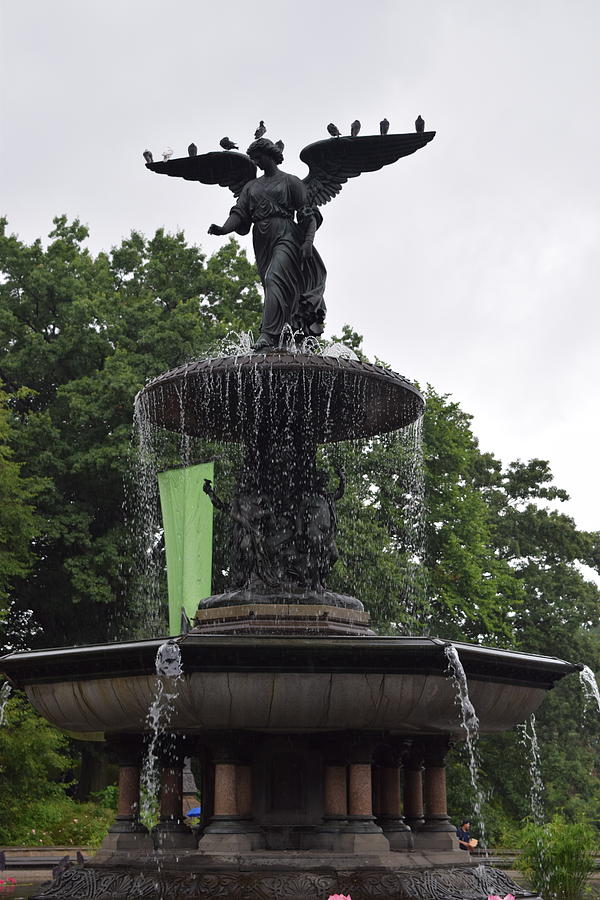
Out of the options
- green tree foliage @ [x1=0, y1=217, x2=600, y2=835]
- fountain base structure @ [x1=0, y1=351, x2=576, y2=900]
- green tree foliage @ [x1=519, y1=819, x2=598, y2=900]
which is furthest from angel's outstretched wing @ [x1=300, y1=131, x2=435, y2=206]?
green tree foliage @ [x1=0, y1=217, x2=600, y2=835]

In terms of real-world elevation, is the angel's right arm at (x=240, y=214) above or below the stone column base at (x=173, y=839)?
above

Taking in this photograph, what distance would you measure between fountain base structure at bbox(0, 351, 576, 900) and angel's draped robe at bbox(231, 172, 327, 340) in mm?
1119

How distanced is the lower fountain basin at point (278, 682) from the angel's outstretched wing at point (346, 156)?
5351 mm

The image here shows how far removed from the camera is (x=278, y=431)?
11.6m

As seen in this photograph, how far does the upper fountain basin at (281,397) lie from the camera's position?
1066 centimetres

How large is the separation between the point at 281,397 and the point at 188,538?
8901mm

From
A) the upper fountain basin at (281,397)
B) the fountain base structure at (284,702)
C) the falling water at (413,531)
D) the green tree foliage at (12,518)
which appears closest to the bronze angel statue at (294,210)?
the upper fountain basin at (281,397)

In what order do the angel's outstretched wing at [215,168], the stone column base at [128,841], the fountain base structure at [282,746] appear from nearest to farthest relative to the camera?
the fountain base structure at [282,746]
the stone column base at [128,841]
the angel's outstretched wing at [215,168]

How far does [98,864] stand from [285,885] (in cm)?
196

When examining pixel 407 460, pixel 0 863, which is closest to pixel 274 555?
pixel 0 863

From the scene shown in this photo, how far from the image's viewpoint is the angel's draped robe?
12.0m

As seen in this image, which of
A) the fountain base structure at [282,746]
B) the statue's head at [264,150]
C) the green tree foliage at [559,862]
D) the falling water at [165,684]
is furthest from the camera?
the green tree foliage at [559,862]

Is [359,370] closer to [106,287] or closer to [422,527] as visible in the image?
[422,527]

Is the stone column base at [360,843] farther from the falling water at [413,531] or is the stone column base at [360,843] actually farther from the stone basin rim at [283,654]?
the falling water at [413,531]
